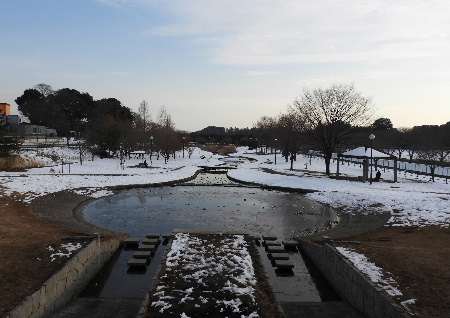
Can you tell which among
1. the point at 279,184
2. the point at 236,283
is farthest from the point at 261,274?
the point at 279,184

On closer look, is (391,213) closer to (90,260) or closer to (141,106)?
Result: (90,260)

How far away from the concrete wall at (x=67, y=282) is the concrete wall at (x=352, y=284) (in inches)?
286

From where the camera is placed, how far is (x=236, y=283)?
7.69m

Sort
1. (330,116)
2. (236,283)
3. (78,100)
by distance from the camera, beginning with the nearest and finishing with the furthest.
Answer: (236,283) < (330,116) < (78,100)

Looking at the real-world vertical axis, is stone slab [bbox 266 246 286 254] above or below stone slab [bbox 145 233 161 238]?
below

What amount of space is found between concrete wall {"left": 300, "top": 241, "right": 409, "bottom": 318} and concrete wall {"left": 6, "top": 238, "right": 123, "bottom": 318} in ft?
23.9

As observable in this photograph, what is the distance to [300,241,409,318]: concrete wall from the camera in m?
6.35

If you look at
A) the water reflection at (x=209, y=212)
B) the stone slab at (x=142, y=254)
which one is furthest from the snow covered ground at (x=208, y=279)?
the water reflection at (x=209, y=212)

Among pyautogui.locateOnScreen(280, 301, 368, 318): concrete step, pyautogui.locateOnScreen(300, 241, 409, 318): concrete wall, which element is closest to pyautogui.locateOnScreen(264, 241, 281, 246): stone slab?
pyautogui.locateOnScreen(300, 241, 409, 318): concrete wall

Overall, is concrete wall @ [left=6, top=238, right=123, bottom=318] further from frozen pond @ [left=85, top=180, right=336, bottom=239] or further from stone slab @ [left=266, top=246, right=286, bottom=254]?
stone slab @ [left=266, top=246, right=286, bottom=254]

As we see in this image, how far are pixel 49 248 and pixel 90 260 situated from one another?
1268 millimetres

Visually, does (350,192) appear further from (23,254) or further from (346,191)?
(23,254)

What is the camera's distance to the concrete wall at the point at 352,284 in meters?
6.35

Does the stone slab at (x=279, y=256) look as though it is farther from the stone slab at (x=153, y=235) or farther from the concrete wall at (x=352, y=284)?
the stone slab at (x=153, y=235)
